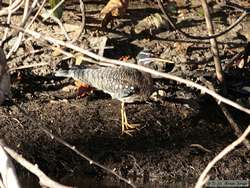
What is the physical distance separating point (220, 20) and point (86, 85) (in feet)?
6.08

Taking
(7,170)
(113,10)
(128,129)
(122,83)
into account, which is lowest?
(128,129)

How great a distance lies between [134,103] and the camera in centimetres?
721

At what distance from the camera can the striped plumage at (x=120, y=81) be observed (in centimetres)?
668

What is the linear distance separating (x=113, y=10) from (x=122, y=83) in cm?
132

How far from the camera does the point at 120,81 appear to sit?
22.0ft

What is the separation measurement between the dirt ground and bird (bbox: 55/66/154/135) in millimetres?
206

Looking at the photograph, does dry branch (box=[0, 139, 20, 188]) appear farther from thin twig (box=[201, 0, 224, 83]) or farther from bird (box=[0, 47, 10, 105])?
thin twig (box=[201, 0, 224, 83])

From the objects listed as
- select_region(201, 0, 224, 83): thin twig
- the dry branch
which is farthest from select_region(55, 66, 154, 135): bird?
the dry branch

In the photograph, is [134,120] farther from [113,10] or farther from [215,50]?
[113,10]

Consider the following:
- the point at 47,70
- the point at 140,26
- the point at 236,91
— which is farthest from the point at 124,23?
the point at 236,91

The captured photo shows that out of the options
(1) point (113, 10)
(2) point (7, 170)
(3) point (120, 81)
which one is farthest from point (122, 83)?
(2) point (7, 170)

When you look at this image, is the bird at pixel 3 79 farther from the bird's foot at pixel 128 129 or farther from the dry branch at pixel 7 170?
the bird's foot at pixel 128 129

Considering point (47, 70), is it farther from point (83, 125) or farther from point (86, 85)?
point (83, 125)

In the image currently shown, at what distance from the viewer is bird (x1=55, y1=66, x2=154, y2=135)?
6.68 meters
